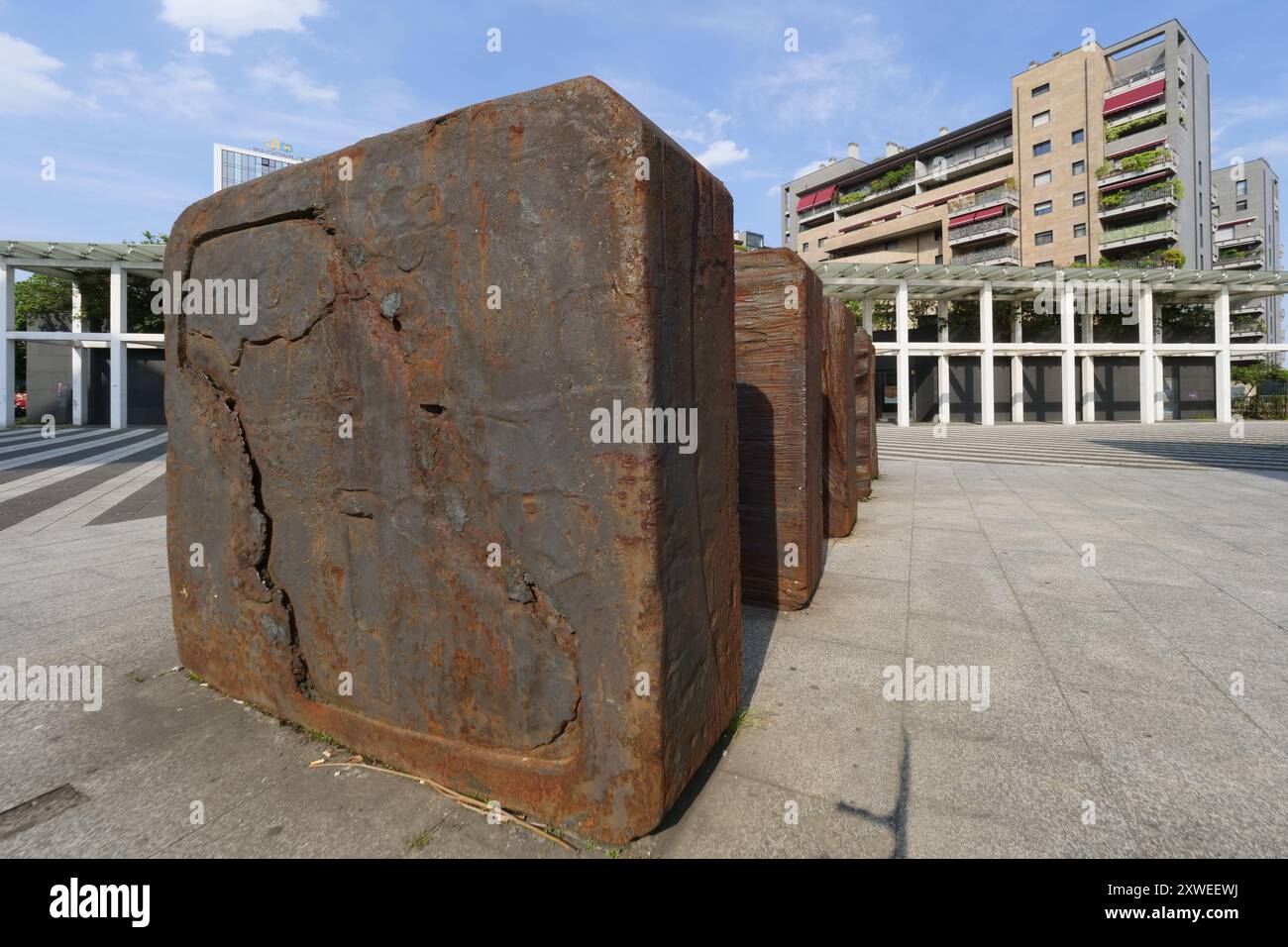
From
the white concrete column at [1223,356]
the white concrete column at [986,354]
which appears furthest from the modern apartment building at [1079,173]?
the white concrete column at [986,354]

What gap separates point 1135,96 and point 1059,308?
66.6 feet

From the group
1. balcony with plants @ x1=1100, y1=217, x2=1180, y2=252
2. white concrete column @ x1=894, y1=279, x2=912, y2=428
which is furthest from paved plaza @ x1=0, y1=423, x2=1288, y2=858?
balcony with plants @ x1=1100, y1=217, x2=1180, y2=252

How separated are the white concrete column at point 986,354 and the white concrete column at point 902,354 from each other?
13.5ft

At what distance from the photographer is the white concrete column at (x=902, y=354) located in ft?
101

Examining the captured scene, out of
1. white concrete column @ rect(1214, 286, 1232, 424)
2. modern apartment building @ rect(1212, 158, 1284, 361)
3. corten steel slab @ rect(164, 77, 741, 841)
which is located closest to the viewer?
corten steel slab @ rect(164, 77, 741, 841)

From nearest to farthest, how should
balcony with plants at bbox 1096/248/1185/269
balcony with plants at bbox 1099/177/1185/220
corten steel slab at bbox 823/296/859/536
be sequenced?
1. corten steel slab at bbox 823/296/859/536
2. balcony with plants at bbox 1096/248/1185/269
3. balcony with plants at bbox 1099/177/1185/220

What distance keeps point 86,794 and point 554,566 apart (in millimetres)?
1735

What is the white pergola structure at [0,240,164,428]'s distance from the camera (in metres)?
25.5

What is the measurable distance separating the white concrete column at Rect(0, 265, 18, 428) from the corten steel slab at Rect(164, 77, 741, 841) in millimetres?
35314

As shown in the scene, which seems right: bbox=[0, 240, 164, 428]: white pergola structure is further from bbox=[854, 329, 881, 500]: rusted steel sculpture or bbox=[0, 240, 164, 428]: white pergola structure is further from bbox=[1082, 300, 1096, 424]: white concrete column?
bbox=[1082, 300, 1096, 424]: white concrete column
